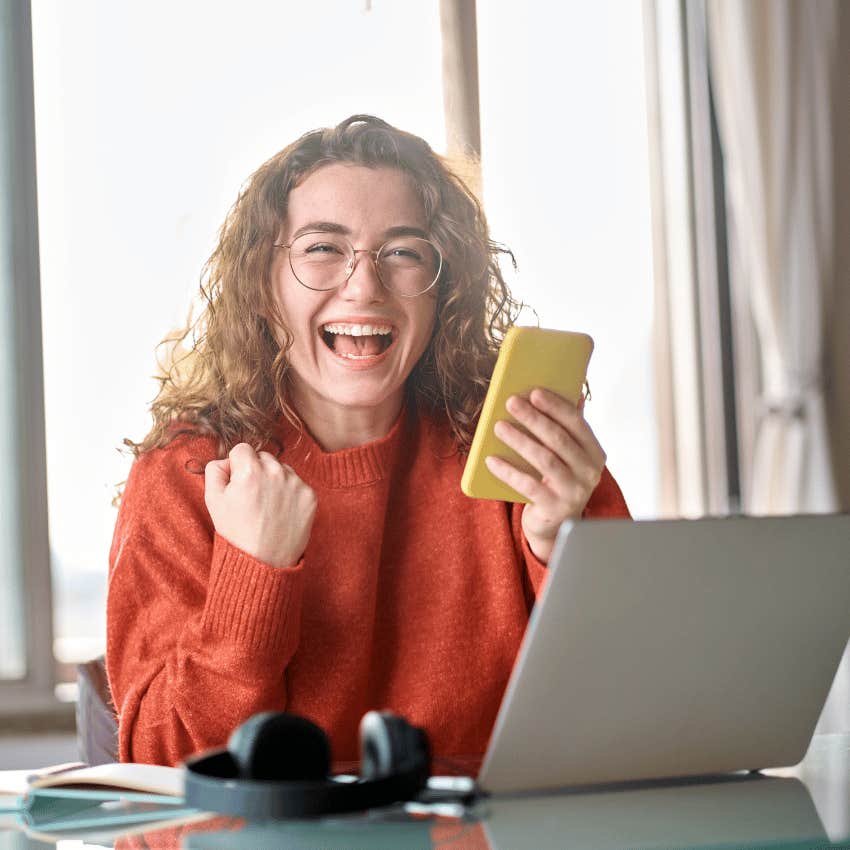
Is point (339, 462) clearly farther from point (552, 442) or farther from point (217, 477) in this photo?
point (552, 442)

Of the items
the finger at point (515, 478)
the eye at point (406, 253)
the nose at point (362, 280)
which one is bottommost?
the finger at point (515, 478)

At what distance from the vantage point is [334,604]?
1.45 meters

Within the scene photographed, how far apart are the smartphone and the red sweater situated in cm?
22

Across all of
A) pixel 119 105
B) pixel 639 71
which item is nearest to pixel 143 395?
pixel 119 105

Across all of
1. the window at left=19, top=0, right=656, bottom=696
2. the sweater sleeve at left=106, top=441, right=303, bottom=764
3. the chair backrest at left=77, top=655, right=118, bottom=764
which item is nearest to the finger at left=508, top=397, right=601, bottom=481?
the sweater sleeve at left=106, top=441, right=303, bottom=764

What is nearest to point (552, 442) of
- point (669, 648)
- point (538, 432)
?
point (538, 432)

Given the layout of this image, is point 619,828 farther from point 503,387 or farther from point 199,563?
point 199,563

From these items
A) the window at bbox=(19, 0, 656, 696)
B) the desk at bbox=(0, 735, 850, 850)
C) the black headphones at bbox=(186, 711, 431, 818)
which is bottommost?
the desk at bbox=(0, 735, 850, 850)

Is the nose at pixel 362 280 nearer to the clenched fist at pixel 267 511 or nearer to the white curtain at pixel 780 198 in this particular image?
the clenched fist at pixel 267 511

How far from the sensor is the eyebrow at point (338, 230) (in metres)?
1.57

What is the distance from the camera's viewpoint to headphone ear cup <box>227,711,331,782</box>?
29.9 inches

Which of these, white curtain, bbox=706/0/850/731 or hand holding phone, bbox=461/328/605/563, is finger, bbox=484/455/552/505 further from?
white curtain, bbox=706/0/850/731

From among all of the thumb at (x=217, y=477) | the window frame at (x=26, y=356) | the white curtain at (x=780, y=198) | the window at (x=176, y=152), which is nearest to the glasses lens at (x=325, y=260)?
the thumb at (x=217, y=477)

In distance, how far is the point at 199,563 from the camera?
1377mm
